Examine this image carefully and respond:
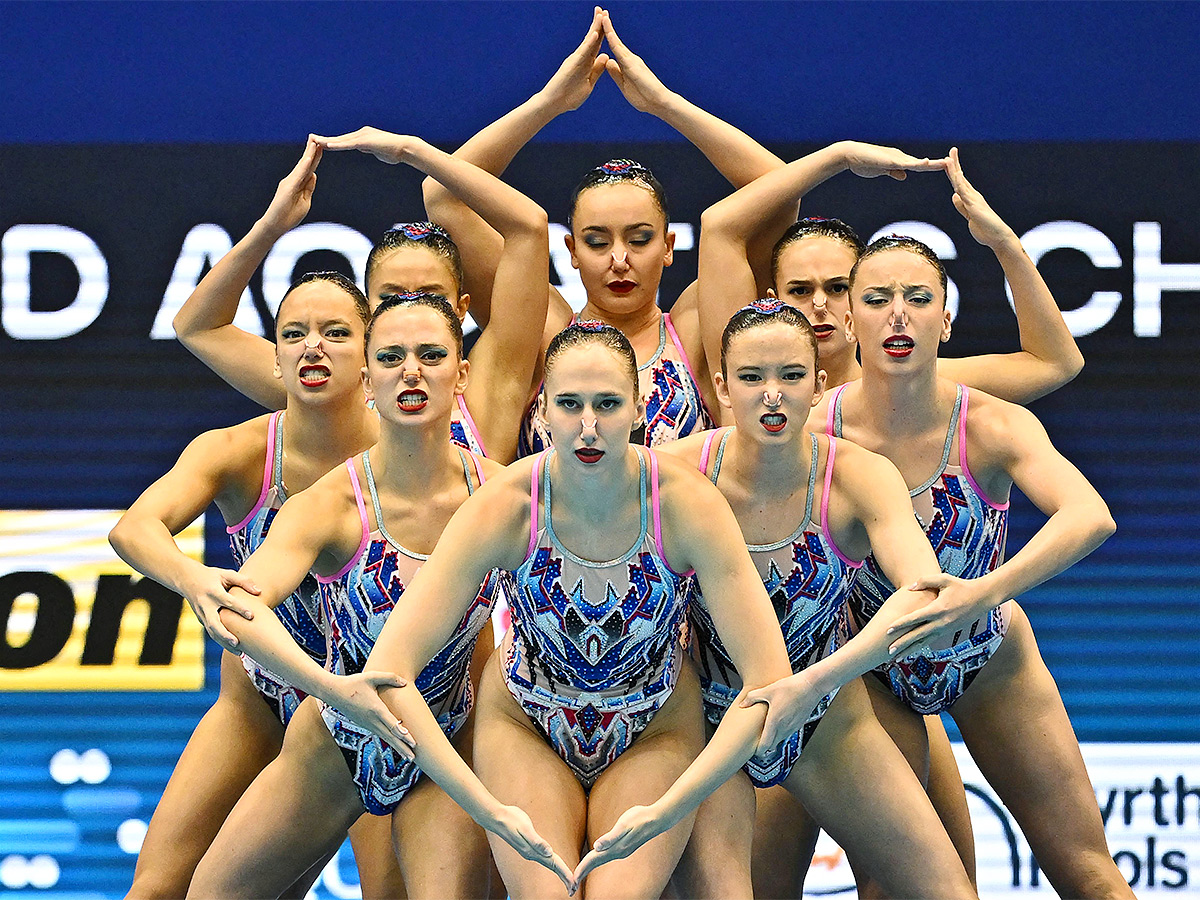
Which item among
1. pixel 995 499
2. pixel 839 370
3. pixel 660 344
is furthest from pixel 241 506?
pixel 995 499

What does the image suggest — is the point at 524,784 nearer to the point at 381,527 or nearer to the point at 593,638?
the point at 593,638

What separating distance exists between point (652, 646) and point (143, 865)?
5.02 feet

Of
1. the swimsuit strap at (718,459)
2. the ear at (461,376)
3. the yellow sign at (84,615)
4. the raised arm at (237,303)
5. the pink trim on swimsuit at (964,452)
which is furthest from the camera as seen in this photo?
the yellow sign at (84,615)

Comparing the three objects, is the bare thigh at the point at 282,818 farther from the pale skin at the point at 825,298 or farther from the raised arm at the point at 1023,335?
the raised arm at the point at 1023,335

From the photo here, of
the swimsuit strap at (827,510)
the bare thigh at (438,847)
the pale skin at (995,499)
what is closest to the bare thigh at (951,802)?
the pale skin at (995,499)

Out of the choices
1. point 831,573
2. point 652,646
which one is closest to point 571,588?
point 652,646

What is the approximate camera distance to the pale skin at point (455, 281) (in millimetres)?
4254

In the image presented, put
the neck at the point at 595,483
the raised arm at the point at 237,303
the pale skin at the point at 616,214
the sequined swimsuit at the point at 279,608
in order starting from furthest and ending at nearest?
the pale skin at the point at 616,214 → the raised arm at the point at 237,303 → the sequined swimsuit at the point at 279,608 → the neck at the point at 595,483

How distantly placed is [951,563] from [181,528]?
1.95m

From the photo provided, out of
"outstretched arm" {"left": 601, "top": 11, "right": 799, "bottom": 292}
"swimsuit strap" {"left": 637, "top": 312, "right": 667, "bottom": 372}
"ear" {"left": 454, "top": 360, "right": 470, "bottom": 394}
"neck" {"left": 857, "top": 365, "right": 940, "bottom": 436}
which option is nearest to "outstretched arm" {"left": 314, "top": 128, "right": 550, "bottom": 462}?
"swimsuit strap" {"left": 637, "top": 312, "right": 667, "bottom": 372}

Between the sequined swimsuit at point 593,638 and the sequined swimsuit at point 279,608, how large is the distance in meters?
0.62

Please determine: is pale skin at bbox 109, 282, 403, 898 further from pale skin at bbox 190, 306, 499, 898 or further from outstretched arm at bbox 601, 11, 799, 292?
outstretched arm at bbox 601, 11, 799, 292

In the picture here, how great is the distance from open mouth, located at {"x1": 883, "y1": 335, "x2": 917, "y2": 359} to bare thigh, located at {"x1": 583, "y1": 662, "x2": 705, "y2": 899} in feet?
3.01

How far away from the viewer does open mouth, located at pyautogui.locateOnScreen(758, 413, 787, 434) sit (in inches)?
138
